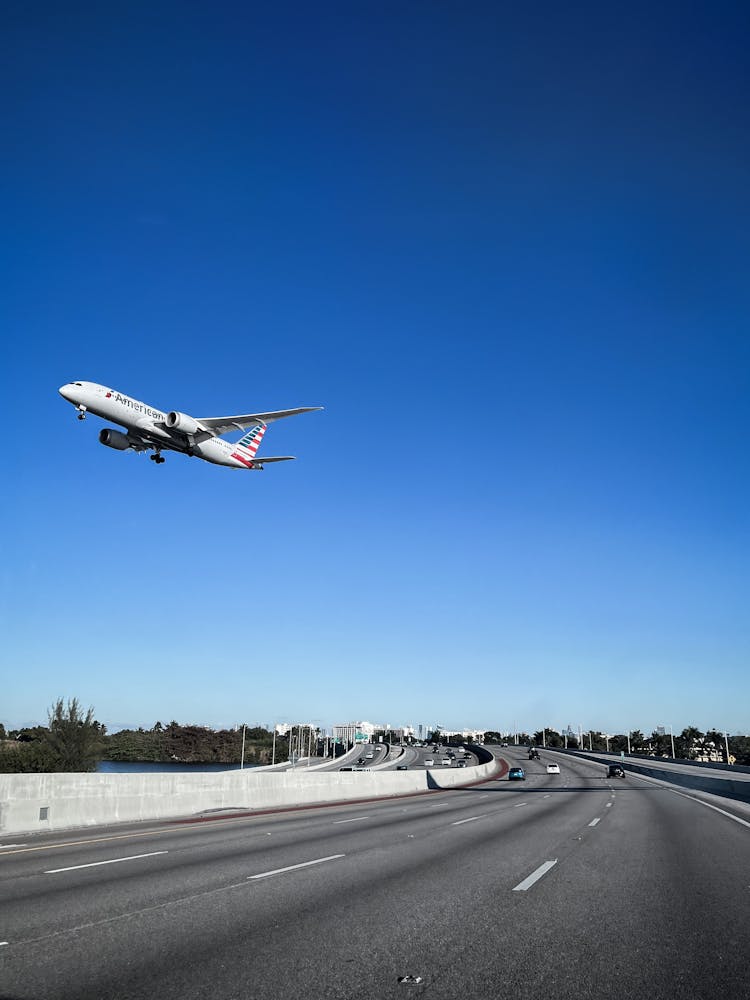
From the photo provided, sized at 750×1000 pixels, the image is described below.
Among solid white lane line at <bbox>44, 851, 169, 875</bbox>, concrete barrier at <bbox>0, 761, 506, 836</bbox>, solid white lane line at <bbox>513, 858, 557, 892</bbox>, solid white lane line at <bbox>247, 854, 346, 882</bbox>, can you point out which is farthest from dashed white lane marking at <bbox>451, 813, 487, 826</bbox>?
solid white lane line at <bbox>44, 851, 169, 875</bbox>

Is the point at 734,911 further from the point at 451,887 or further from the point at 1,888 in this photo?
the point at 1,888

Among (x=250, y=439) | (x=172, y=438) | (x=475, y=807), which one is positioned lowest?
(x=475, y=807)

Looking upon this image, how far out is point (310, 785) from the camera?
96.7ft

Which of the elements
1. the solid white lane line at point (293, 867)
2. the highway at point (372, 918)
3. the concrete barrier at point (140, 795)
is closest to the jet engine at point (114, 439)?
the concrete barrier at point (140, 795)

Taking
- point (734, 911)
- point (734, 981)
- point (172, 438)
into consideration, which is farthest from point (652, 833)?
point (172, 438)

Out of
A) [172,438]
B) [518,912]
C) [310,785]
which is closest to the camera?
[518,912]

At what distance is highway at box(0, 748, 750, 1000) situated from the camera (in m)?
5.32

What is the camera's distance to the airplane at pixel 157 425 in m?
31.8

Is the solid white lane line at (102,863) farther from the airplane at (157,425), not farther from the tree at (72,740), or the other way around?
the tree at (72,740)

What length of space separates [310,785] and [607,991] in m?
25.8

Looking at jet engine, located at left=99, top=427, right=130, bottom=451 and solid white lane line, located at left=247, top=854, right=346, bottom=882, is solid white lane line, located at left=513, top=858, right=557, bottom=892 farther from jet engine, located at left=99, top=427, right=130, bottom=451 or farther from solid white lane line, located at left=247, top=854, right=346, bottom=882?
jet engine, located at left=99, top=427, right=130, bottom=451

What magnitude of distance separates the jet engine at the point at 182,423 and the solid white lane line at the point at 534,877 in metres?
26.7

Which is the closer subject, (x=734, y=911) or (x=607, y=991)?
(x=607, y=991)

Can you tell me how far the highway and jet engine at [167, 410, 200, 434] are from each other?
856 inches
